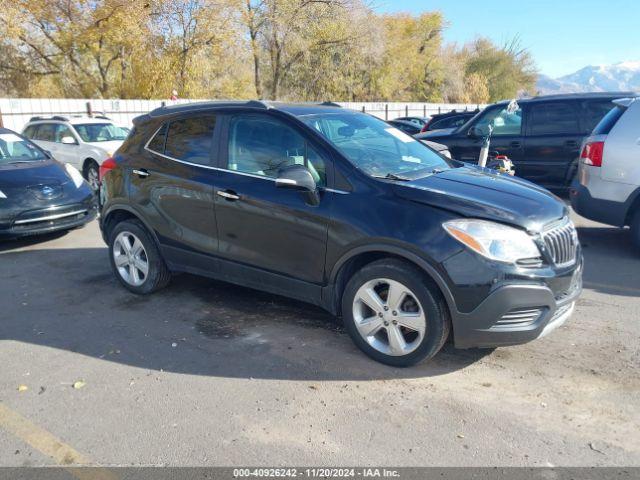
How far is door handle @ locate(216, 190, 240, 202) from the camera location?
4262 millimetres

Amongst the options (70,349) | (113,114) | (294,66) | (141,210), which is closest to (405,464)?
(70,349)

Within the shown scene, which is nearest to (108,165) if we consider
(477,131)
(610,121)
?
(610,121)

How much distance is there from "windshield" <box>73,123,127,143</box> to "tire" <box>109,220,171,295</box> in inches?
308

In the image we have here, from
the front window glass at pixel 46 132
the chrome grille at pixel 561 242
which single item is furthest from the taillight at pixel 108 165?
the front window glass at pixel 46 132

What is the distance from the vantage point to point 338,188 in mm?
3791

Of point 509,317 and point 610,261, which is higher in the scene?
point 509,317

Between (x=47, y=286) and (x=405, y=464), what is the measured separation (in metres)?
4.39

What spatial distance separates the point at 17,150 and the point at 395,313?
7072 millimetres

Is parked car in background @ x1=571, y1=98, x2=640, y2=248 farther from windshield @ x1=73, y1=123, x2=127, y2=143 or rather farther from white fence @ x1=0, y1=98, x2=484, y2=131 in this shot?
white fence @ x1=0, y1=98, x2=484, y2=131

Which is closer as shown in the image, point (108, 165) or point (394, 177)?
point (394, 177)

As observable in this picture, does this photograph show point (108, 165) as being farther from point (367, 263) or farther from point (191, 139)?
point (367, 263)

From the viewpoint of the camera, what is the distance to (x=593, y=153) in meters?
6.43

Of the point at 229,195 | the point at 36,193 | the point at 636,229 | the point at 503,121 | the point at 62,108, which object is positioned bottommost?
the point at 636,229

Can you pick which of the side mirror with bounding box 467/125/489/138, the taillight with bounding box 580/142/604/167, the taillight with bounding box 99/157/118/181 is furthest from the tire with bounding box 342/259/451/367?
the side mirror with bounding box 467/125/489/138
